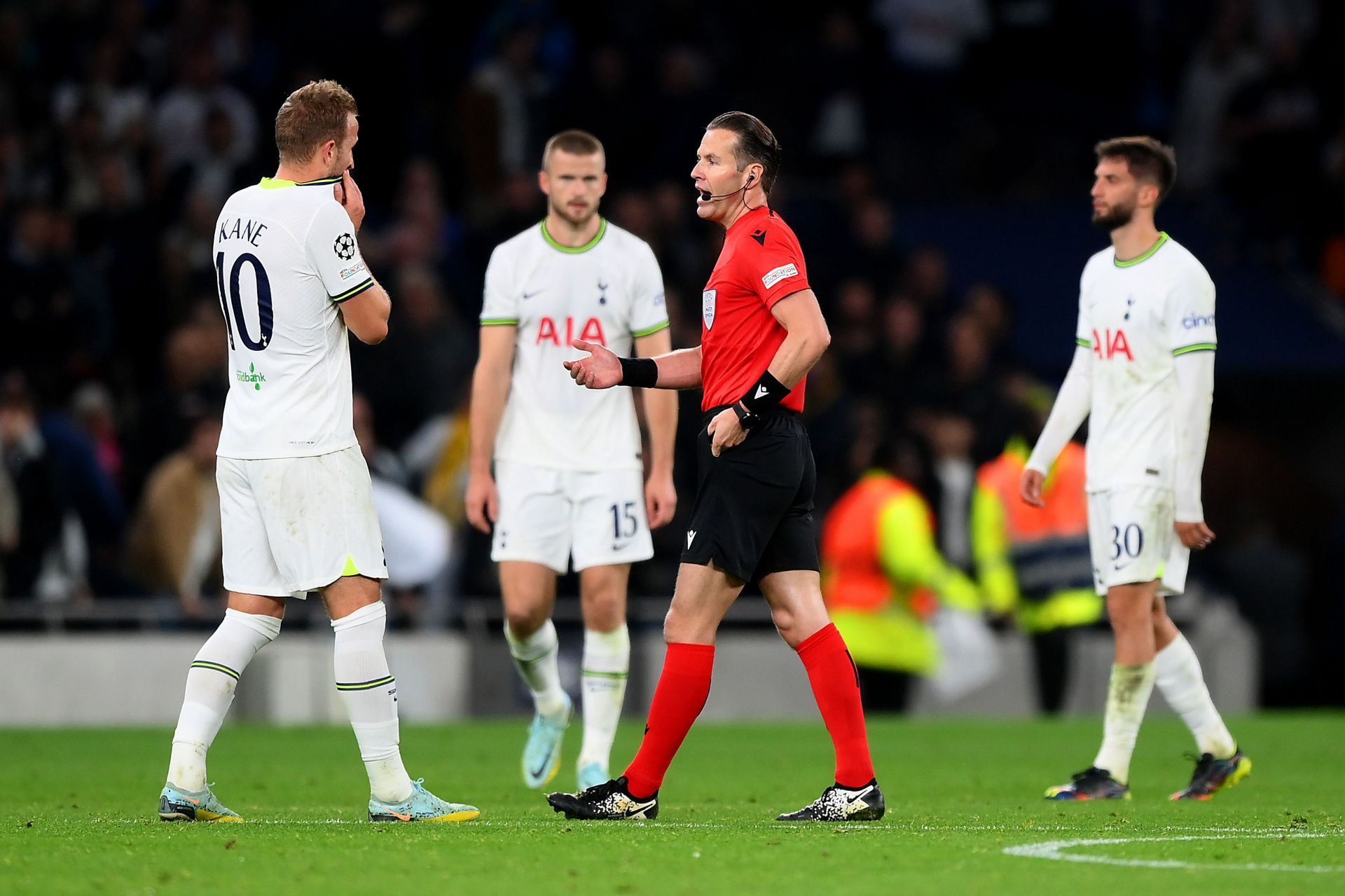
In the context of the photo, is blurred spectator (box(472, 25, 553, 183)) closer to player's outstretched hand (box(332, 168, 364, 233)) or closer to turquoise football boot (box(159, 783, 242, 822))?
player's outstretched hand (box(332, 168, 364, 233))

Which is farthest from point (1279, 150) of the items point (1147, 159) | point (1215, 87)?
Result: point (1147, 159)

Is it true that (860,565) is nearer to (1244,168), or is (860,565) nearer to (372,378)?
(372,378)

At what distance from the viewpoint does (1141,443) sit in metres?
8.88

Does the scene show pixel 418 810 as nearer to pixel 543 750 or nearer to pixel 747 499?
pixel 747 499

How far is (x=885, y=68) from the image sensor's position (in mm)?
21031

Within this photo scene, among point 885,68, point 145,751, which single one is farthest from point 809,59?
point 145,751

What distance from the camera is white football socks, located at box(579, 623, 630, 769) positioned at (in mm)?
9062

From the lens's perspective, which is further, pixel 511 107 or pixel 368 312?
pixel 511 107

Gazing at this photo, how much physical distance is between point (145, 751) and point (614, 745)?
2.65 metres

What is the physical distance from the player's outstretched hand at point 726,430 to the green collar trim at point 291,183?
1.53 metres

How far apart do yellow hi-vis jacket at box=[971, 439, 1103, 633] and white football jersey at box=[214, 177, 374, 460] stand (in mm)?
8268

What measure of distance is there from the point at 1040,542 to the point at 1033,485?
5970mm

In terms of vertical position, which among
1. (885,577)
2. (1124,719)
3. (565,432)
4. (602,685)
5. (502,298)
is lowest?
(1124,719)

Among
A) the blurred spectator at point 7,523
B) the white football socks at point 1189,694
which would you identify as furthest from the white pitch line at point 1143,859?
the blurred spectator at point 7,523
